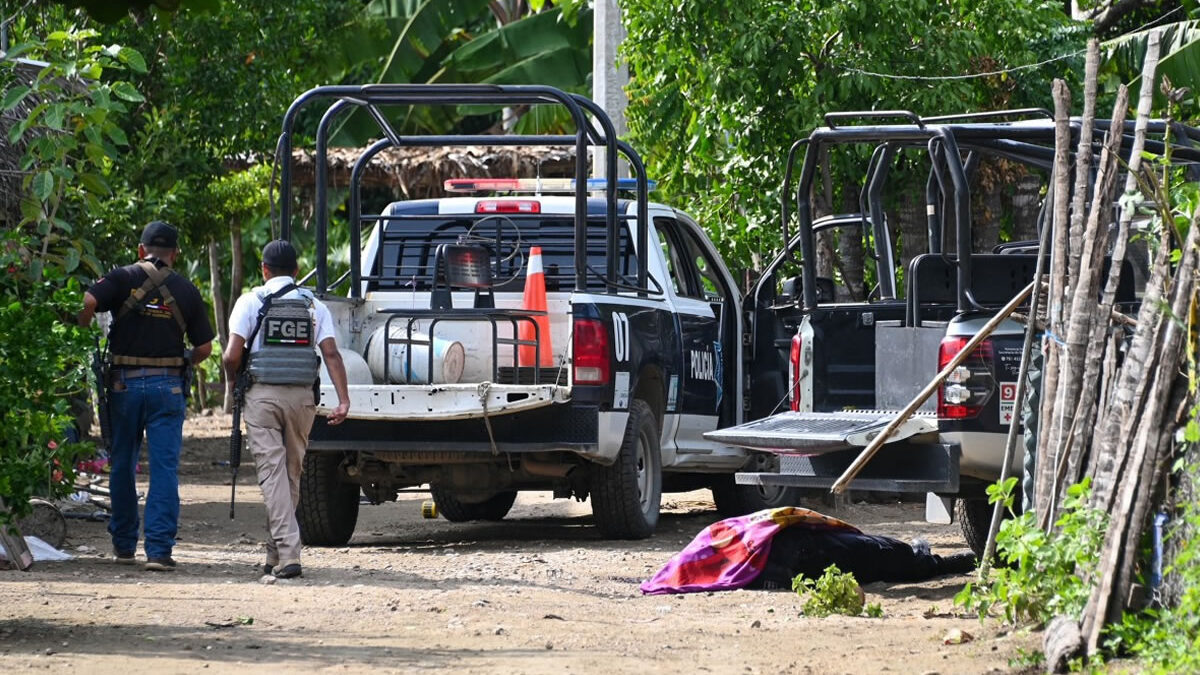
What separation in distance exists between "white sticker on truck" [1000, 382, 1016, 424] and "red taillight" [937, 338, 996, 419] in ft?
0.16

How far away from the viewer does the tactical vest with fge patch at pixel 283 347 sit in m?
8.87

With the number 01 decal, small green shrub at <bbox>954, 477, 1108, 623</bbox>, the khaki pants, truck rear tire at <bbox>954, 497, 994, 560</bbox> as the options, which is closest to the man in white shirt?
the khaki pants

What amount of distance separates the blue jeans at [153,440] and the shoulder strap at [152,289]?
0.30m

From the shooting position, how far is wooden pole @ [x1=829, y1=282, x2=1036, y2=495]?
7.62m

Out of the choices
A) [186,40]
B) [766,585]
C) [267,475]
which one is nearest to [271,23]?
[186,40]

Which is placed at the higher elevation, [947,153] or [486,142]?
[486,142]

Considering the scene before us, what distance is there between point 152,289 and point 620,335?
257 centimetres

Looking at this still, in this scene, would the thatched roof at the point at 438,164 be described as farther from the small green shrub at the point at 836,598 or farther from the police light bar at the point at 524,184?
the small green shrub at the point at 836,598

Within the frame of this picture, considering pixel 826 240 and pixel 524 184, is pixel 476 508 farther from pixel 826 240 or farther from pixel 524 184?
pixel 826 240

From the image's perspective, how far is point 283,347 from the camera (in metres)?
8.91

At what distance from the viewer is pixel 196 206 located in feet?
54.6

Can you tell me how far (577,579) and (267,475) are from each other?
5.23 ft

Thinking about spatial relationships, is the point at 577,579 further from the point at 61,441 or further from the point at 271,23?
the point at 271,23

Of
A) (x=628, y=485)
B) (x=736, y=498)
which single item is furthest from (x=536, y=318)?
(x=736, y=498)
